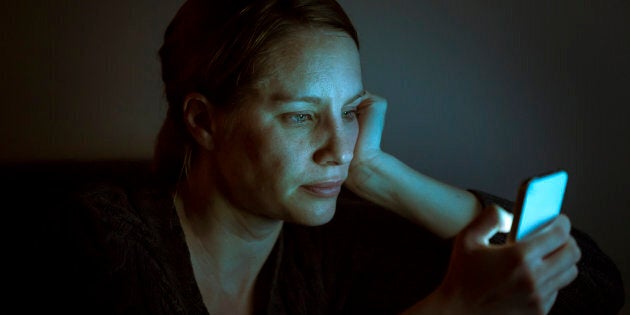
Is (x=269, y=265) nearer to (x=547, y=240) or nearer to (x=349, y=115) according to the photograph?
(x=349, y=115)

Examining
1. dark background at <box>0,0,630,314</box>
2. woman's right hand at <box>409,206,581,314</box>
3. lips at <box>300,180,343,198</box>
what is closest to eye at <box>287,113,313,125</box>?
lips at <box>300,180,343,198</box>

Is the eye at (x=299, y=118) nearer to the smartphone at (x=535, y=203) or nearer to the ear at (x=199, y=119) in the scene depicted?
the ear at (x=199, y=119)

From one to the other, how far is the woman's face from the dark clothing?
21cm

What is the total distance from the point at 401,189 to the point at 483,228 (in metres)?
0.40

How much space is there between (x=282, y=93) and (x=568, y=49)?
894 mm

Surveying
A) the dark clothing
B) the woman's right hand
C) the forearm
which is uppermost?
the woman's right hand

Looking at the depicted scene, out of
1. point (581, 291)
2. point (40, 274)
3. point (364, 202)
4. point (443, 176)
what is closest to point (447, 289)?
point (581, 291)

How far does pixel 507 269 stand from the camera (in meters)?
0.73

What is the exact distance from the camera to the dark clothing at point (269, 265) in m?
0.93

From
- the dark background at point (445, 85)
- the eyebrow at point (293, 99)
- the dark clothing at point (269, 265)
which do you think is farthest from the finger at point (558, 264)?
the dark background at point (445, 85)

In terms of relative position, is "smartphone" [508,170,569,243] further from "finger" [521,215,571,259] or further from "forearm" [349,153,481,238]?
"forearm" [349,153,481,238]

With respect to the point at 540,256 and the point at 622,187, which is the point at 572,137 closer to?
the point at 622,187

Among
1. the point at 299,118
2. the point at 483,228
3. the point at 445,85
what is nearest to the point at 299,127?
the point at 299,118

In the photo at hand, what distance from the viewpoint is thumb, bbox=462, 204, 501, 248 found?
0.74 m
